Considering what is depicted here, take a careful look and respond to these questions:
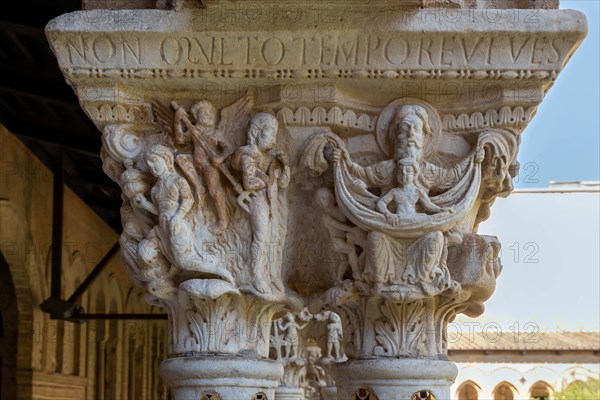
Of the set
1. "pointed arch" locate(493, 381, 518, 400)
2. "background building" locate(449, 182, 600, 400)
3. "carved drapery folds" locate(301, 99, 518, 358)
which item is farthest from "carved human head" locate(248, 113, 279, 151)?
"pointed arch" locate(493, 381, 518, 400)

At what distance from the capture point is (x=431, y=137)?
11.3 ft

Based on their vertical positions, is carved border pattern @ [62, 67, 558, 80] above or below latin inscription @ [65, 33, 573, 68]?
below

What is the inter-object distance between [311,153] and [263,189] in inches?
7.4

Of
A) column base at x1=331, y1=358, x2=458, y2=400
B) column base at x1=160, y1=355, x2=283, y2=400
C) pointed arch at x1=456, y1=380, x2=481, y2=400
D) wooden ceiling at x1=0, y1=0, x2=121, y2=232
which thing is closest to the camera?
column base at x1=160, y1=355, x2=283, y2=400

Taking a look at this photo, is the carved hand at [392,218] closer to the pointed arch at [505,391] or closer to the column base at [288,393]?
the column base at [288,393]

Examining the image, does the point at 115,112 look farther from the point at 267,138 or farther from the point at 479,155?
the point at 479,155

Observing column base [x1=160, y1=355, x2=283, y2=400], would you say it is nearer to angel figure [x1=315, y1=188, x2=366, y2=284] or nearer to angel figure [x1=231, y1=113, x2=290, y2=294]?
angel figure [x1=231, y1=113, x2=290, y2=294]

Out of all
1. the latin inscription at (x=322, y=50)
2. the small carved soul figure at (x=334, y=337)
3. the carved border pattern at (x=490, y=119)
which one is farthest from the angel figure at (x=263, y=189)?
the small carved soul figure at (x=334, y=337)

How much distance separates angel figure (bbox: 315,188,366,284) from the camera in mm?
3379

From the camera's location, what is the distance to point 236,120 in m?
3.44

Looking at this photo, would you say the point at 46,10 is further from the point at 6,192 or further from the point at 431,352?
the point at 431,352

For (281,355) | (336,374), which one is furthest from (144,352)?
(336,374)

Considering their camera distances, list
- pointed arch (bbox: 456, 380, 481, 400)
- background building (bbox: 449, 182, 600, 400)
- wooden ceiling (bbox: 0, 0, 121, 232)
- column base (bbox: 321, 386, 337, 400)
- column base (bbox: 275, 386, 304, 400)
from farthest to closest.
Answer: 1. pointed arch (bbox: 456, 380, 481, 400)
2. background building (bbox: 449, 182, 600, 400)
3. column base (bbox: 275, 386, 304, 400)
4. column base (bbox: 321, 386, 337, 400)
5. wooden ceiling (bbox: 0, 0, 121, 232)

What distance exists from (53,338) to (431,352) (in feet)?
24.3
